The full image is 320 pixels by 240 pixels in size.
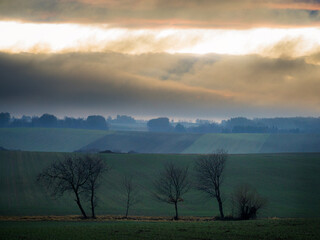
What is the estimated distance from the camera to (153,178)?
94.4 m

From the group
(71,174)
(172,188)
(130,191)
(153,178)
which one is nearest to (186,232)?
(71,174)

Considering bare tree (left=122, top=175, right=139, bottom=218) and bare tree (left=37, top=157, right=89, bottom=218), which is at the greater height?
→ bare tree (left=37, top=157, right=89, bottom=218)

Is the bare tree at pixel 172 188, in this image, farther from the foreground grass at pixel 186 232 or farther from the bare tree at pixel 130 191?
the foreground grass at pixel 186 232

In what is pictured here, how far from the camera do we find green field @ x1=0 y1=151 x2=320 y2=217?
70.1 metres

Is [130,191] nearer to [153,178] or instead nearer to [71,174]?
[153,178]

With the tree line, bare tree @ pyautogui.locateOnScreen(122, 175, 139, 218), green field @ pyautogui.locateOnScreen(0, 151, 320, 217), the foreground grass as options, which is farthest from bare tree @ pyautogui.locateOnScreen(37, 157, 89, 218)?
the foreground grass

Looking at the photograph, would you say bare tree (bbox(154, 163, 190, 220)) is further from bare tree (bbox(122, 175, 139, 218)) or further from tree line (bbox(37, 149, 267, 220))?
bare tree (bbox(122, 175, 139, 218))

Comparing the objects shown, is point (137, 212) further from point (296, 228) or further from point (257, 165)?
point (257, 165)

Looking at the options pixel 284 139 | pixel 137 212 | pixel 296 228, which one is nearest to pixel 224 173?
pixel 137 212

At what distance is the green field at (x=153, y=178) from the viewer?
230 feet

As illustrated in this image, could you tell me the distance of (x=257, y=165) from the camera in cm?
10569

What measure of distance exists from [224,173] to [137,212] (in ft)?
112

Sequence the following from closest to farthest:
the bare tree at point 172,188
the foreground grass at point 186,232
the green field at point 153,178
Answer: the foreground grass at point 186,232 → the bare tree at point 172,188 → the green field at point 153,178

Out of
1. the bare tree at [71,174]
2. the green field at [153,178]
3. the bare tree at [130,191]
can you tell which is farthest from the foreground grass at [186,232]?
the bare tree at [130,191]
